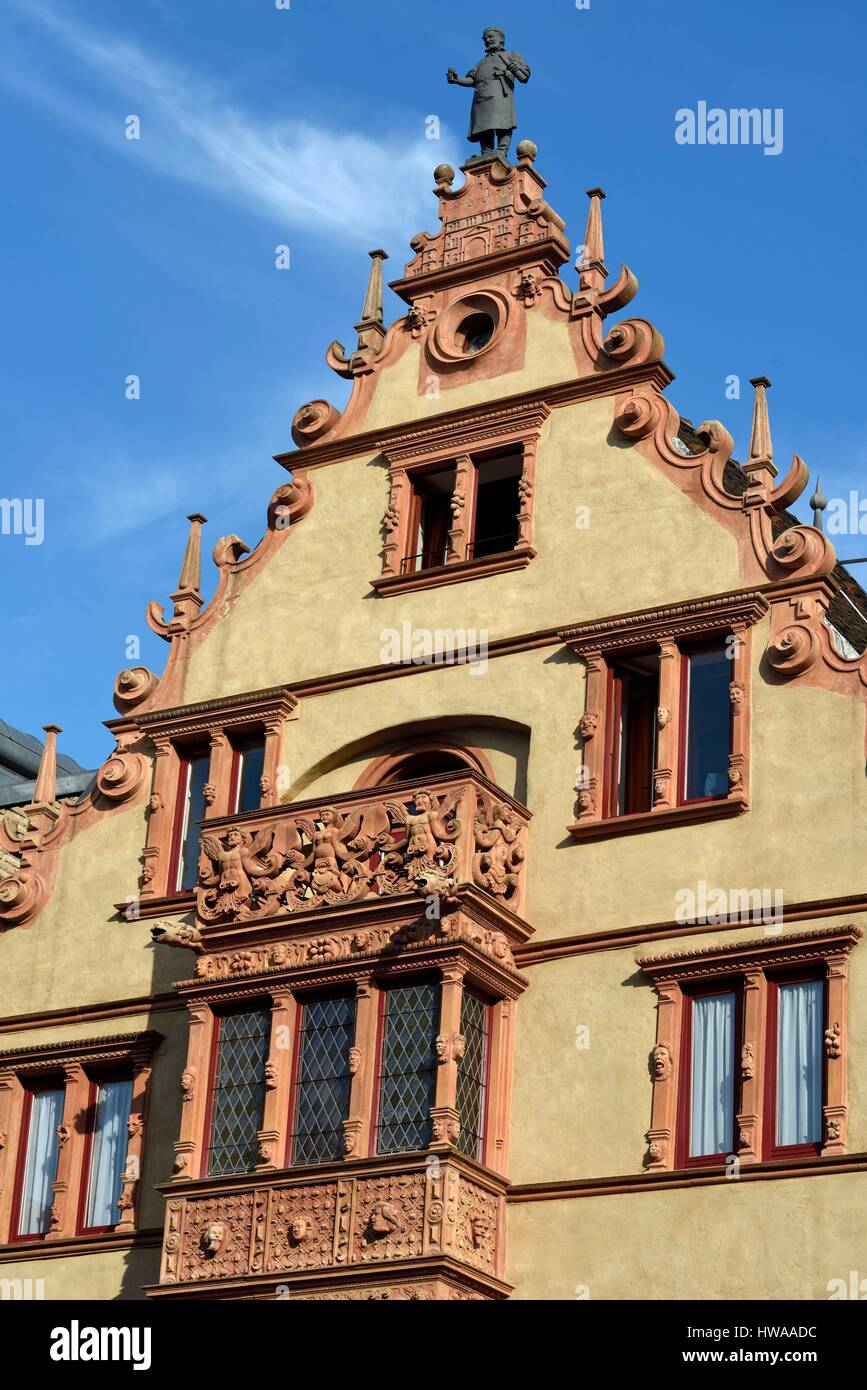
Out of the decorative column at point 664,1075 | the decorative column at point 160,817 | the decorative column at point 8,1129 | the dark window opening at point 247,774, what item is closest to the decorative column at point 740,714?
the decorative column at point 664,1075

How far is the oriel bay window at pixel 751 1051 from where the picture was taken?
2619cm

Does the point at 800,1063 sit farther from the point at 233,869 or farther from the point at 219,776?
the point at 219,776

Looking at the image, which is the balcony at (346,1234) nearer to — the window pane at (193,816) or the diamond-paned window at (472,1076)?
the diamond-paned window at (472,1076)

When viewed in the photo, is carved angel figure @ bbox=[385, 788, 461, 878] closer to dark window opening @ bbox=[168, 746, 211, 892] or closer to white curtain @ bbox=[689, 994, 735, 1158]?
white curtain @ bbox=[689, 994, 735, 1158]

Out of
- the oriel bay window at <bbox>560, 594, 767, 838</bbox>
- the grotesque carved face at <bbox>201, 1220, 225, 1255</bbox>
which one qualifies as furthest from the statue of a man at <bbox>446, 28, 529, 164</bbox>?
the grotesque carved face at <bbox>201, 1220, 225, 1255</bbox>

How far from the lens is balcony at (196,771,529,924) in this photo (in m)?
28.2

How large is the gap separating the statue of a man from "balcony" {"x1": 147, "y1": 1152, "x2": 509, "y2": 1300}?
44.6 ft

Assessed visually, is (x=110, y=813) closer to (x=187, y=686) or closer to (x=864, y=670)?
(x=187, y=686)

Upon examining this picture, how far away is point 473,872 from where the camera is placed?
92.1ft

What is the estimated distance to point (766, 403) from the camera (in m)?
30.0

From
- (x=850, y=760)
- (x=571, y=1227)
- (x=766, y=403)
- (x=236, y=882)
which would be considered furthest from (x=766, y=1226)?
(x=766, y=403)

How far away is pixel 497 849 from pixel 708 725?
8.74 feet

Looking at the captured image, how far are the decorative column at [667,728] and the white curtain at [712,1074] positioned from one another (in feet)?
7.56

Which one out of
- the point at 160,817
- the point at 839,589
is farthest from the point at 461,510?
the point at 839,589
